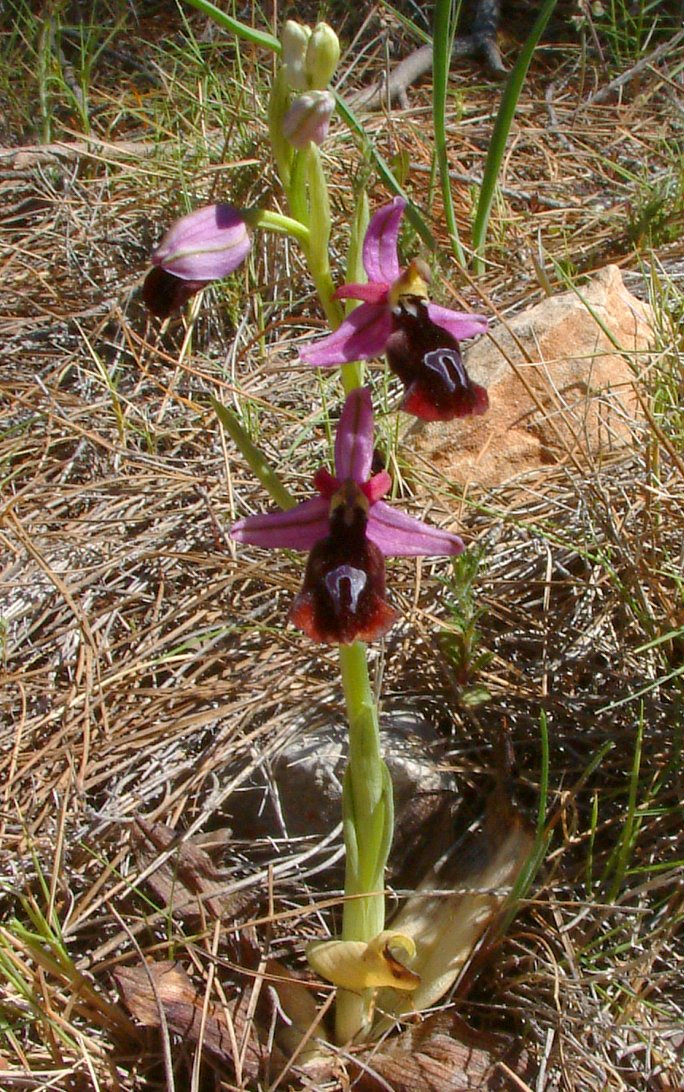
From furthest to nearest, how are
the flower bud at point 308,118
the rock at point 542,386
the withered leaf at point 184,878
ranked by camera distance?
the rock at point 542,386
the withered leaf at point 184,878
the flower bud at point 308,118

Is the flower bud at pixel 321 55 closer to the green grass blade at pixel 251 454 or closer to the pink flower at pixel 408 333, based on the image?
the pink flower at pixel 408 333

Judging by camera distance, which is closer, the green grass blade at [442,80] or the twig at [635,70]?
the green grass blade at [442,80]

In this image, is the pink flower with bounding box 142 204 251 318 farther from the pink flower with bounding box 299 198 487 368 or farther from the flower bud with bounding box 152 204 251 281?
the pink flower with bounding box 299 198 487 368

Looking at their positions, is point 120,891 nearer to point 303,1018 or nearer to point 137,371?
point 303,1018

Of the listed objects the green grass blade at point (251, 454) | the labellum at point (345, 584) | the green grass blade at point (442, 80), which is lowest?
the labellum at point (345, 584)

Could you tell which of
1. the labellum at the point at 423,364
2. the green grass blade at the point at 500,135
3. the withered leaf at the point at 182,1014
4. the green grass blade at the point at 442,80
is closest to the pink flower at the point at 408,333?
the labellum at the point at 423,364

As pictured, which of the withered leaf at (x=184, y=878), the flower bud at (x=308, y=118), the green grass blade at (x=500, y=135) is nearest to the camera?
the flower bud at (x=308, y=118)

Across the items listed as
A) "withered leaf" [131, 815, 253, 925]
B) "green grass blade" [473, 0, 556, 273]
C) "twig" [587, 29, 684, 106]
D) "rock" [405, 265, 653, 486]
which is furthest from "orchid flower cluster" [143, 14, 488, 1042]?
"twig" [587, 29, 684, 106]
